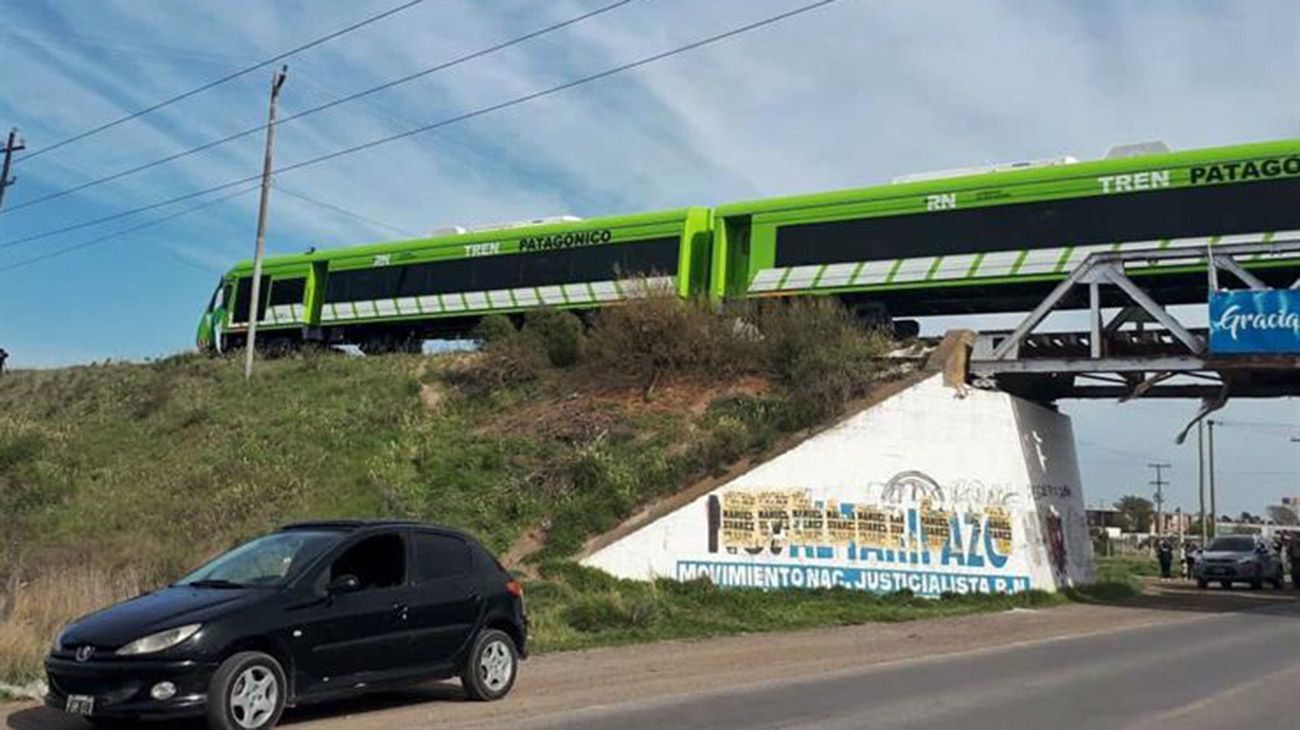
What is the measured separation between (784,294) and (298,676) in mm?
19597

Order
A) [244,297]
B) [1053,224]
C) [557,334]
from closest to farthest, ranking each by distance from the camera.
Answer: [1053,224] → [557,334] → [244,297]

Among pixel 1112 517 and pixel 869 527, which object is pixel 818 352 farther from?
pixel 1112 517

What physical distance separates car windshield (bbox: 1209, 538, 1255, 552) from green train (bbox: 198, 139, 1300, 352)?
16.5m

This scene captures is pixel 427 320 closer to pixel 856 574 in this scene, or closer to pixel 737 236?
pixel 737 236

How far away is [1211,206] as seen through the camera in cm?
2178

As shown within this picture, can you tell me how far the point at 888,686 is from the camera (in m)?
11.2

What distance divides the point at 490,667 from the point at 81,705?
10.8 feet

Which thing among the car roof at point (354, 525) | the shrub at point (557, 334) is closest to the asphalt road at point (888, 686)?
the car roof at point (354, 525)

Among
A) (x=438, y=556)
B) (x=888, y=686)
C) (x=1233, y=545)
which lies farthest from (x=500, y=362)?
(x=1233, y=545)

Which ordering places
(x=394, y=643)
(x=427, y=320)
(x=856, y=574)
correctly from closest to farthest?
(x=394, y=643) < (x=856, y=574) < (x=427, y=320)

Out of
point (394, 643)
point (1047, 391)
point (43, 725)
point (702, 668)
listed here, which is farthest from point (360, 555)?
point (1047, 391)

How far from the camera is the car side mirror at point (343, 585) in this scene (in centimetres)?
870

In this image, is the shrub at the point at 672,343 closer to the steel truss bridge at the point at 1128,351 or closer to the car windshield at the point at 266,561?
the steel truss bridge at the point at 1128,351

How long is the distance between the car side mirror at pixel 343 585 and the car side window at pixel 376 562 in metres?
0.10
